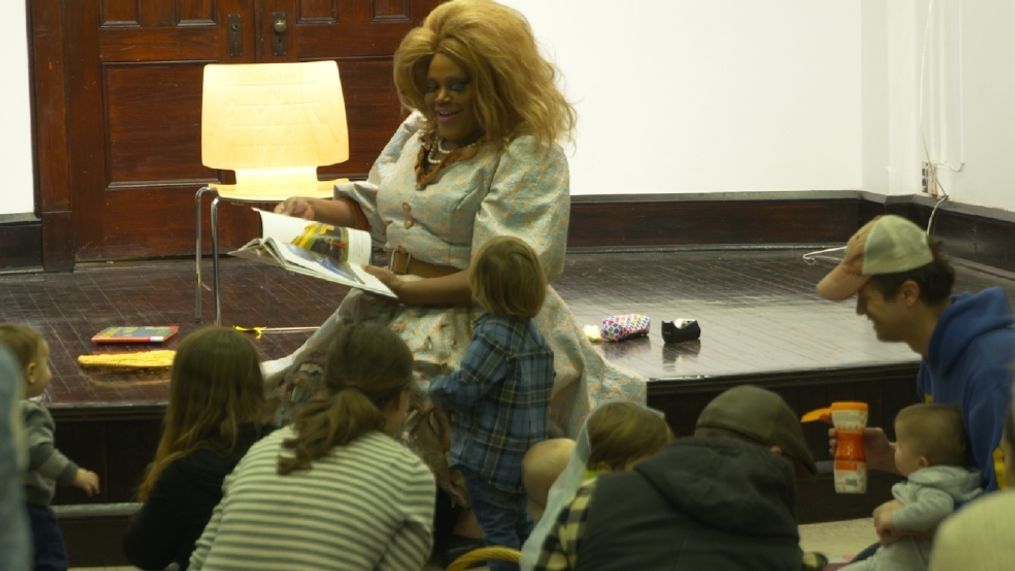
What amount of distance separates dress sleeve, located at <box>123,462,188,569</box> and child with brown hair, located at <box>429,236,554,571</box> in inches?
29.0

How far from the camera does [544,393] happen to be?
3.45m

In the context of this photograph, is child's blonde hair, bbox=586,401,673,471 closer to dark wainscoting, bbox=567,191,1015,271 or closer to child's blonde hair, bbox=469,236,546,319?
child's blonde hair, bbox=469,236,546,319

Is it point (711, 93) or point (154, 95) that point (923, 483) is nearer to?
point (711, 93)

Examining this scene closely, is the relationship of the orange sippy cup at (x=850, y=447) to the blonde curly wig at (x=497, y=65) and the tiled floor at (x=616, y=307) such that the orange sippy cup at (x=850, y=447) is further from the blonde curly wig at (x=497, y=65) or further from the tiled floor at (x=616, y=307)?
the tiled floor at (x=616, y=307)

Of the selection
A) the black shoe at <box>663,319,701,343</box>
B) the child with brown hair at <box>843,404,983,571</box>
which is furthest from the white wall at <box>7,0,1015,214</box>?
the child with brown hair at <box>843,404,983,571</box>

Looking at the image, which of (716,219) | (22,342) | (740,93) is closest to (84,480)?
(22,342)

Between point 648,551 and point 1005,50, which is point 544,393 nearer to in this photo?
point 648,551

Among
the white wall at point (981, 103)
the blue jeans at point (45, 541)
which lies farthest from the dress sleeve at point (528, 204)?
the white wall at point (981, 103)

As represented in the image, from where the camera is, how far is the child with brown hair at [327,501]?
2.35 m

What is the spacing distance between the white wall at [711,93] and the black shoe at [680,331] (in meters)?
2.53

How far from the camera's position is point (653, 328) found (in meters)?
5.27

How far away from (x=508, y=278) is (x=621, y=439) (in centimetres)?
83

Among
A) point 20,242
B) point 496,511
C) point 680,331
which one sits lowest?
point 496,511

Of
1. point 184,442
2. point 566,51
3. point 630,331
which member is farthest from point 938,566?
point 566,51
